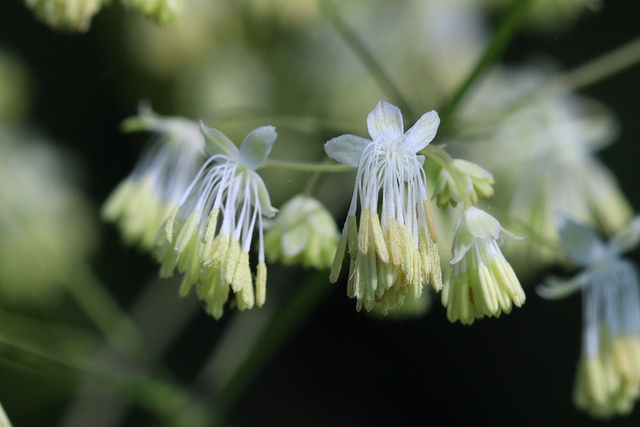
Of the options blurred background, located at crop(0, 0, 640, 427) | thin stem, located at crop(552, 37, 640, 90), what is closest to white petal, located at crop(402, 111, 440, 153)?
thin stem, located at crop(552, 37, 640, 90)

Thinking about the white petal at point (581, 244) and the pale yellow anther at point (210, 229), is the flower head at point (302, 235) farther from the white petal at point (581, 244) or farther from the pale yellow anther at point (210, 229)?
the white petal at point (581, 244)

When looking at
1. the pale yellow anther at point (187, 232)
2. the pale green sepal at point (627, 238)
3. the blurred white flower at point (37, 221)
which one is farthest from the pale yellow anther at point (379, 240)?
the blurred white flower at point (37, 221)

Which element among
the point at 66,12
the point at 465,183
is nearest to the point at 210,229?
the point at 465,183

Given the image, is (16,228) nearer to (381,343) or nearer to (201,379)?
(201,379)

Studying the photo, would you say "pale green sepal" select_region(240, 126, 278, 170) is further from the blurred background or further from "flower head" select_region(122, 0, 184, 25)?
the blurred background

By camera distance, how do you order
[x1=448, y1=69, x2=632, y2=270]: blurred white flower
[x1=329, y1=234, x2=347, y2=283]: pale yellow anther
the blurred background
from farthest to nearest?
the blurred background, [x1=448, y1=69, x2=632, y2=270]: blurred white flower, [x1=329, y1=234, x2=347, y2=283]: pale yellow anther

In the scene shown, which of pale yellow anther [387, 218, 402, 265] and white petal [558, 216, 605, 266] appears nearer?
pale yellow anther [387, 218, 402, 265]

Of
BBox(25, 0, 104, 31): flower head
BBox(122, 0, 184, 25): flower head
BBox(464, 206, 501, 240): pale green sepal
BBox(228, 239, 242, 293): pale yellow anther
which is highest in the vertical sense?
BBox(122, 0, 184, 25): flower head
